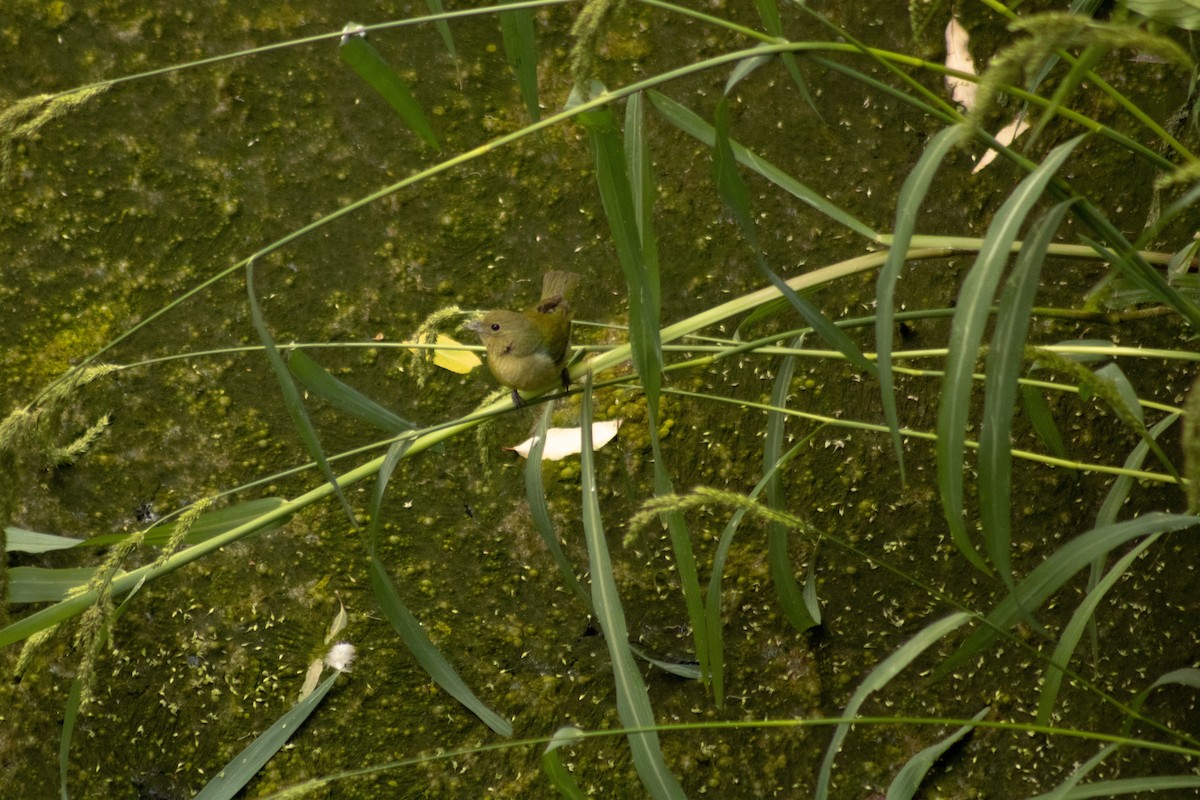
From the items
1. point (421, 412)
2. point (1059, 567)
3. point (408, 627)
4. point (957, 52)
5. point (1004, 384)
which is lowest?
point (421, 412)

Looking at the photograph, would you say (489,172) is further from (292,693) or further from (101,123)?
(292,693)

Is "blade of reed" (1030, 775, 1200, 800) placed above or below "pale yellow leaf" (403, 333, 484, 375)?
below

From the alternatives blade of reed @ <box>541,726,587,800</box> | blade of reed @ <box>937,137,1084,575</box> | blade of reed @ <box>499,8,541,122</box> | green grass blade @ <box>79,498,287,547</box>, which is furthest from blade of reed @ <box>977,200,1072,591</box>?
green grass blade @ <box>79,498,287,547</box>

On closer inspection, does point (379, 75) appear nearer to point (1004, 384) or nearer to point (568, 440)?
point (1004, 384)

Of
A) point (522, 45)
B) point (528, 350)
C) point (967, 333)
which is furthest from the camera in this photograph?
point (528, 350)

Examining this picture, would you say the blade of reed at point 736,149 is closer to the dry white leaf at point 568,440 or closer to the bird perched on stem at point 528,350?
the bird perched on stem at point 528,350

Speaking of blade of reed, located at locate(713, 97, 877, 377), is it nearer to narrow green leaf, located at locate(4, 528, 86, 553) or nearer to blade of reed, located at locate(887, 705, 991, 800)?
blade of reed, located at locate(887, 705, 991, 800)

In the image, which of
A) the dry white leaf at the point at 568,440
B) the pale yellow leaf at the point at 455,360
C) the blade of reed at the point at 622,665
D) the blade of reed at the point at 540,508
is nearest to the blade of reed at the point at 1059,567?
the blade of reed at the point at 622,665

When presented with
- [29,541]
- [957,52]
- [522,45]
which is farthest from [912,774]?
[957,52]

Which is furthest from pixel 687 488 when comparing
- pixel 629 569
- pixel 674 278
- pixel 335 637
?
pixel 335 637
